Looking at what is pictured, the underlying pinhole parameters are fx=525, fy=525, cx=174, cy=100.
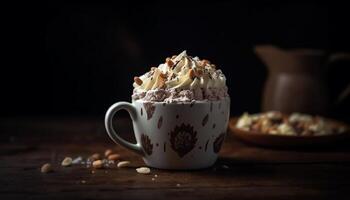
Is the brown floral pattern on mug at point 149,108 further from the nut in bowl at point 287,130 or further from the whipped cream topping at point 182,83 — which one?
the nut in bowl at point 287,130

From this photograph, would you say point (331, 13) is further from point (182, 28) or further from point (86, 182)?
point (86, 182)

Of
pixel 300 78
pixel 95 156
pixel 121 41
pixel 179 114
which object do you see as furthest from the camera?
pixel 121 41

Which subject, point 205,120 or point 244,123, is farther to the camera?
point 244,123

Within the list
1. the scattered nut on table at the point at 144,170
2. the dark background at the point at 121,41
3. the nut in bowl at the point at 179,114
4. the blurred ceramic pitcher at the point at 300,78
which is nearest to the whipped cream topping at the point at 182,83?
A: the nut in bowl at the point at 179,114

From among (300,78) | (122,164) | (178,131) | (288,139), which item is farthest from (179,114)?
(300,78)

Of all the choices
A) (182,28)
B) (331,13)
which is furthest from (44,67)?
(331,13)

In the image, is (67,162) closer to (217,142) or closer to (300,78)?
(217,142)

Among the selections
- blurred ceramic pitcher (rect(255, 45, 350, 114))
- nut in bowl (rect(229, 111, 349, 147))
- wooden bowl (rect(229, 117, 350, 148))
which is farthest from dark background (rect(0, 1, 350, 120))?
wooden bowl (rect(229, 117, 350, 148))
